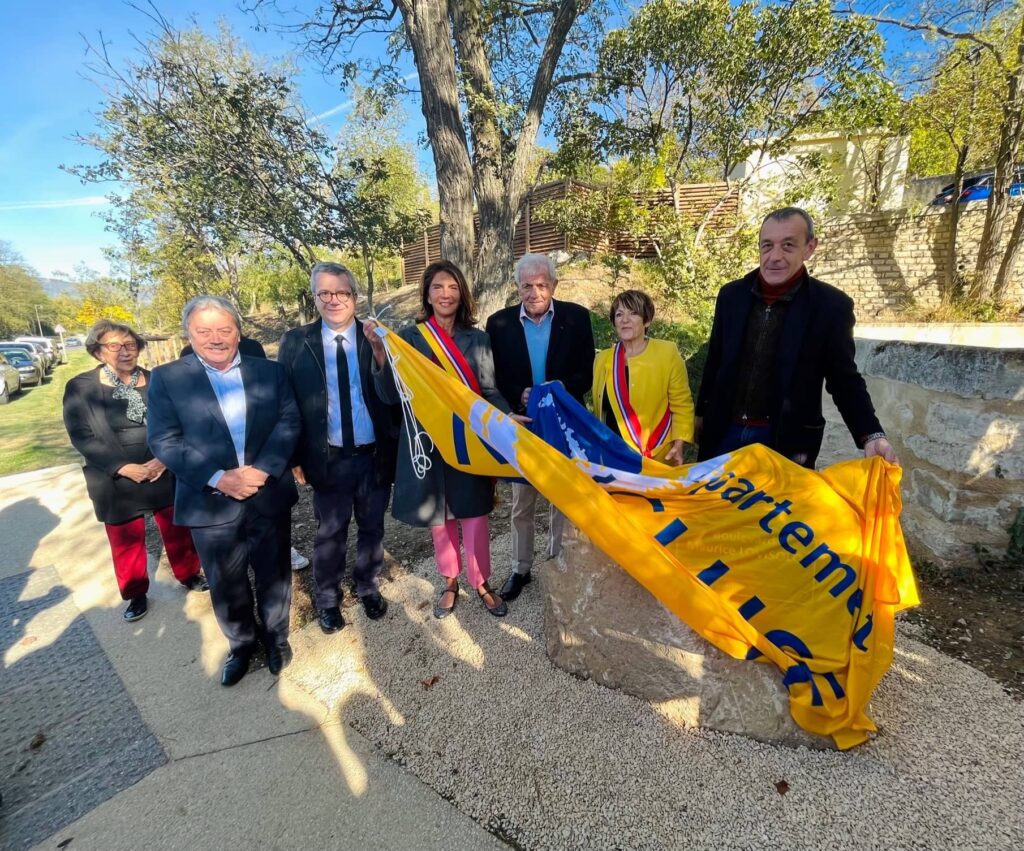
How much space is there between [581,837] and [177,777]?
1.73 metres

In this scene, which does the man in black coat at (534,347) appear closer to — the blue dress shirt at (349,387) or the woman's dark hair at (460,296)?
the woman's dark hair at (460,296)

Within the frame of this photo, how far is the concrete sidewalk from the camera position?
1.88m

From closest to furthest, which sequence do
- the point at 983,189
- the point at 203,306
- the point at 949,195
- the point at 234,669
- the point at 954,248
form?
1. the point at 203,306
2. the point at 234,669
3. the point at 954,248
4. the point at 983,189
5. the point at 949,195

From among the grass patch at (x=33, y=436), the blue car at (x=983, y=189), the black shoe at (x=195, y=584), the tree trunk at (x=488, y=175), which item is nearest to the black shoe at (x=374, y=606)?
the black shoe at (x=195, y=584)

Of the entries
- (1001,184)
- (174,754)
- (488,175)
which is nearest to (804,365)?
Result: (174,754)

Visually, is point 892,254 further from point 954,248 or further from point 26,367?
point 26,367

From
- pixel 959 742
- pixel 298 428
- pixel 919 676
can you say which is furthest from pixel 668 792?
pixel 298 428

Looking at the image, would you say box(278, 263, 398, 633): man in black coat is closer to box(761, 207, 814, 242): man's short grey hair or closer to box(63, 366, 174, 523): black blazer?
box(63, 366, 174, 523): black blazer

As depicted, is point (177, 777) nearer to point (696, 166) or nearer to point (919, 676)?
point (919, 676)

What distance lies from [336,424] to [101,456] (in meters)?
1.62

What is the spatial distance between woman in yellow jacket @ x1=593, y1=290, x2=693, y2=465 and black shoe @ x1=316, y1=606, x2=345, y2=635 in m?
2.08

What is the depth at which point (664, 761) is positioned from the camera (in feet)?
6.63

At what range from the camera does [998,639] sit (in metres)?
2.55

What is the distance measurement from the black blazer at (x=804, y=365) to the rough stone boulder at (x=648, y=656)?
1.09 m
